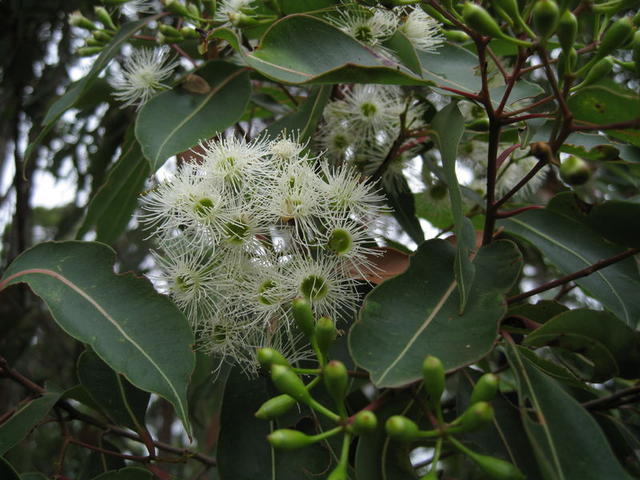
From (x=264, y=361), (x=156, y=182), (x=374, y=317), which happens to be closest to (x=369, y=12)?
(x=156, y=182)

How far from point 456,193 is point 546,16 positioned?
1.00 feet

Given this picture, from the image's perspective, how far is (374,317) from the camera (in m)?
0.99

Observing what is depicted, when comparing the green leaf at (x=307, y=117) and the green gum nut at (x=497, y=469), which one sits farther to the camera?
the green leaf at (x=307, y=117)

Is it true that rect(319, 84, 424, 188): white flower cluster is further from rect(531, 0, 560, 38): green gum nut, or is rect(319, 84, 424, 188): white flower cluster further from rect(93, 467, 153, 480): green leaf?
rect(93, 467, 153, 480): green leaf

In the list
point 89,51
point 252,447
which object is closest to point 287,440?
point 252,447

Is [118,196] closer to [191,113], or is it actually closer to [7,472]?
[191,113]

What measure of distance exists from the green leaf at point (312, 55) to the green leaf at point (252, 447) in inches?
24.6

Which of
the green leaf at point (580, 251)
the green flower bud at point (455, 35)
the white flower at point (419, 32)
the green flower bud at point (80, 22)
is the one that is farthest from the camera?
the green flower bud at point (80, 22)

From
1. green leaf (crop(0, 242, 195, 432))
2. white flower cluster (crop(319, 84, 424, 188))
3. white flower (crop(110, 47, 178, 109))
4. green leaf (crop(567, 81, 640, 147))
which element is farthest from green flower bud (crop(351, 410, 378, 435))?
white flower (crop(110, 47, 178, 109))

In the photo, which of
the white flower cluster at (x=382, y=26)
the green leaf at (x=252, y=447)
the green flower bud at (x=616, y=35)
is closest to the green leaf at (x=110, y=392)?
the green leaf at (x=252, y=447)

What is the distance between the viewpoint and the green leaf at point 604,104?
0.92 m

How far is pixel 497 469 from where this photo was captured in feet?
2.58

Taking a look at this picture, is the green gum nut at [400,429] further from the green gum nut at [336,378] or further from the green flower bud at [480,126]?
the green flower bud at [480,126]

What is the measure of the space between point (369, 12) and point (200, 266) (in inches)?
27.0
